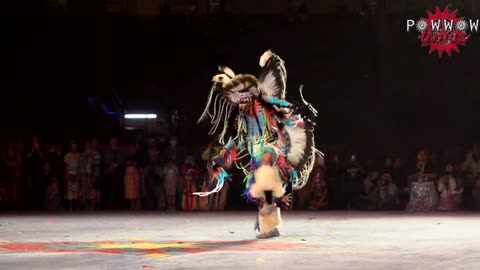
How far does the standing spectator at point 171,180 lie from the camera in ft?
63.4

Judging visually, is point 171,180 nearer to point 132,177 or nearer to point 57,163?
point 132,177

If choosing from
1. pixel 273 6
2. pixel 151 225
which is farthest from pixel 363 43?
pixel 151 225

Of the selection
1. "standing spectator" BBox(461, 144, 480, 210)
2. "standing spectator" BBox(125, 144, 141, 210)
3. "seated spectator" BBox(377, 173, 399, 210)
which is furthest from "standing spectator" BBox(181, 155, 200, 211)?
"standing spectator" BBox(461, 144, 480, 210)

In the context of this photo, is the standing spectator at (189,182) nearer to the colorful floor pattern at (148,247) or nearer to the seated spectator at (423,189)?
the seated spectator at (423,189)

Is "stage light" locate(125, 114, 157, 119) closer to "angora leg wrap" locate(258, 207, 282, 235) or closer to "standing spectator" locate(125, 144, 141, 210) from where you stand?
"standing spectator" locate(125, 144, 141, 210)

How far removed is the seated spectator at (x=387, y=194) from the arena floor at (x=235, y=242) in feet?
6.55

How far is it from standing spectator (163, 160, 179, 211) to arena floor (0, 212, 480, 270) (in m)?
2.03

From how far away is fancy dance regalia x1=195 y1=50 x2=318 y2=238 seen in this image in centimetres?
1220

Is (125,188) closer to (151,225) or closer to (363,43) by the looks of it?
(151,225)

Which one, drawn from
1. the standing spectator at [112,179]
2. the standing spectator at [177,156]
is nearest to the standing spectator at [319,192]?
the standing spectator at [177,156]

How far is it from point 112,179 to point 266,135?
8.13 m

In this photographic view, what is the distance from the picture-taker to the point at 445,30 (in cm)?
2339

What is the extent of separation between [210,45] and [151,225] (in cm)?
1018

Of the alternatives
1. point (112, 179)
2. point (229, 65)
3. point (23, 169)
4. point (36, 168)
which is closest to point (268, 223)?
point (112, 179)
